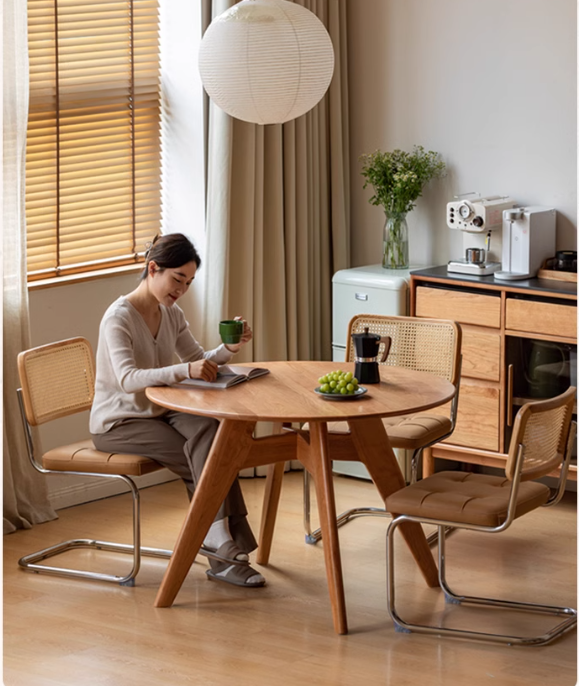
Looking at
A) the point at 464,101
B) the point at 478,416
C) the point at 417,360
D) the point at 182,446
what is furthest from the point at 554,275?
the point at 182,446

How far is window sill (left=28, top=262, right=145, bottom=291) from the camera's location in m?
4.48

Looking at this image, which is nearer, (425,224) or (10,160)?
(10,160)

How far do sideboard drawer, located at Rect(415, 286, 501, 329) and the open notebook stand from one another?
1111mm

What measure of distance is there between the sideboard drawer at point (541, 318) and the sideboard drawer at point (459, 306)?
7 cm

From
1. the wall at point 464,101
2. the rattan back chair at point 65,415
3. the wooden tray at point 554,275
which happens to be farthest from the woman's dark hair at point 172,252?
the wall at point 464,101

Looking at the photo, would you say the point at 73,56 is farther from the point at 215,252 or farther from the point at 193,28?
the point at 215,252

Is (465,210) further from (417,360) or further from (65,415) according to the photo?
(65,415)

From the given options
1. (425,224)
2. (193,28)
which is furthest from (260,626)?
(193,28)

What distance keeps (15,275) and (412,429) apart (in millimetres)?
1580

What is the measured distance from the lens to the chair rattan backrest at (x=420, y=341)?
13.4ft

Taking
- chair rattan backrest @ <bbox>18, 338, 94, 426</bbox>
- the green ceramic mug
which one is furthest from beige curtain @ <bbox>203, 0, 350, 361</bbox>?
the green ceramic mug

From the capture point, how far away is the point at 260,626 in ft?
11.1

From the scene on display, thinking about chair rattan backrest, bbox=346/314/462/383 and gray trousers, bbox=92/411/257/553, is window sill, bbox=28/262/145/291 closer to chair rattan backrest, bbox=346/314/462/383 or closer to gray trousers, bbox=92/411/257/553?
gray trousers, bbox=92/411/257/553

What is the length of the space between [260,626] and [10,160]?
6.35 ft
